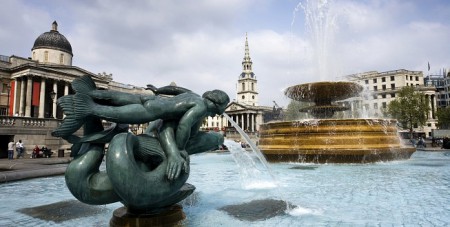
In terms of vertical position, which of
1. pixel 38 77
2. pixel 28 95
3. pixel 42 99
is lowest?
pixel 42 99

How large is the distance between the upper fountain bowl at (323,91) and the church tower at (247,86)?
9382 centimetres

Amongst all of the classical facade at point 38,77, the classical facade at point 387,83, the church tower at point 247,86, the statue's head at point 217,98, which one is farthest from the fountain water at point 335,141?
the church tower at point 247,86

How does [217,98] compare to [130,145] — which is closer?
[130,145]

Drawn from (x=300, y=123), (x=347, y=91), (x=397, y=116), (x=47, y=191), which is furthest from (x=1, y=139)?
(x=397, y=116)

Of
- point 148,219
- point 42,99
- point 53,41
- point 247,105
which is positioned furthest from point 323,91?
point 247,105

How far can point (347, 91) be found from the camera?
50.3 ft

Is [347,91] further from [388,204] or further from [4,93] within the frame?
[4,93]

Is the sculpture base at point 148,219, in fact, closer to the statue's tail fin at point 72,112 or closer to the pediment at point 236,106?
the statue's tail fin at point 72,112

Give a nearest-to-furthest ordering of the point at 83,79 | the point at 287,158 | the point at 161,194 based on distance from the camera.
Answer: the point at 161,194 → the point at 83,79 → the point at 287,158

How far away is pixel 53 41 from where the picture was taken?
154ft

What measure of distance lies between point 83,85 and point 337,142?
32.4 feet

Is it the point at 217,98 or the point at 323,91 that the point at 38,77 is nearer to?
the point at 323,91

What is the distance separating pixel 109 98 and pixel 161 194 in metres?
1.26

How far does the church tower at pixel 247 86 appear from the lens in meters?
112
